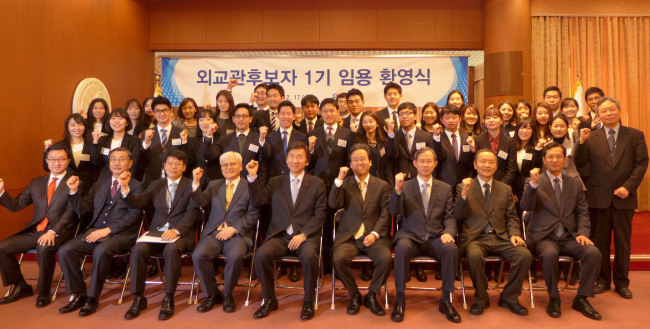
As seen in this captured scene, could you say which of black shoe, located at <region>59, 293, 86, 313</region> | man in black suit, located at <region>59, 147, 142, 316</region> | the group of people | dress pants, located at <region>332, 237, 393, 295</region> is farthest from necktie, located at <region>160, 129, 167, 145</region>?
dress pants, located at <region>332, 237, 393, 295</region>

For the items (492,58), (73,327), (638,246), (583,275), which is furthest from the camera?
(492,58)

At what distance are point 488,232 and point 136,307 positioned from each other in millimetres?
2838

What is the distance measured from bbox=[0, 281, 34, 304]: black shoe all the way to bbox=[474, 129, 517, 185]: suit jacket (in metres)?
4.13

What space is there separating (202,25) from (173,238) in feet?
15.5

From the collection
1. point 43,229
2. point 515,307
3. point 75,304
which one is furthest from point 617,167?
point 43,229

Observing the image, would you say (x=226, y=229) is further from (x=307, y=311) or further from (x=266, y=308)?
(x=307, y=311)

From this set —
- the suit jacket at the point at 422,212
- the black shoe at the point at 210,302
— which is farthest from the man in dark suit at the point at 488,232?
the black shoe at the point at 210,302

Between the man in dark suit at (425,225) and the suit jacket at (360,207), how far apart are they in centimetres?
15

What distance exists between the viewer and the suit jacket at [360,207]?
370 cm

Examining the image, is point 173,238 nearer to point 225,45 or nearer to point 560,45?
point 225,45

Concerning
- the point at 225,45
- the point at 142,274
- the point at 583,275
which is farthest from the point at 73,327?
the point at 225,45

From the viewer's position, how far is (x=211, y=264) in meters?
3.54

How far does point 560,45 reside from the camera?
6.91m

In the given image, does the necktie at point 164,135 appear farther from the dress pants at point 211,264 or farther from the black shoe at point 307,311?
the black shoe at point 307,311
